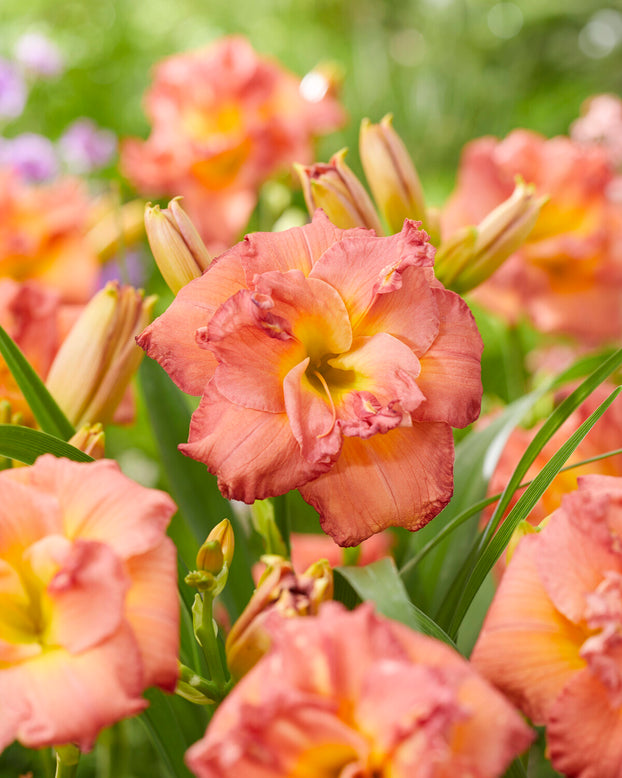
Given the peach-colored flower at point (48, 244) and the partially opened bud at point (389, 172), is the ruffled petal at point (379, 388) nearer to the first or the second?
the partially opened bud at point (389, 172)

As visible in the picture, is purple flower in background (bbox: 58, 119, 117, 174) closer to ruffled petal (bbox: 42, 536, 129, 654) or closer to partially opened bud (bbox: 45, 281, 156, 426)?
partially opened bud (bbox: 45, 281, 156, 426)

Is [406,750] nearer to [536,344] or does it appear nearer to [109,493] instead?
[109,493]

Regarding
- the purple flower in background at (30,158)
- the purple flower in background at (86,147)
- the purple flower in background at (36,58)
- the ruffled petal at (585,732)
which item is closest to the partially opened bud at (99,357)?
the ruffled petal at (585,732)

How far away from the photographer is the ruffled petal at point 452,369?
273 millimetres

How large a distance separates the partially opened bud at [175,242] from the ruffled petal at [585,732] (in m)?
0.20

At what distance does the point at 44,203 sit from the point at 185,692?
44 centimetres

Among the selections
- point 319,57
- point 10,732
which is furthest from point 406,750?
point 319,57

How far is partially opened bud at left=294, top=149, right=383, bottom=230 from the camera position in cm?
33

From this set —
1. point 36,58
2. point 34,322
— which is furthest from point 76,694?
point 36,58

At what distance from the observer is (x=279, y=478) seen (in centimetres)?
26

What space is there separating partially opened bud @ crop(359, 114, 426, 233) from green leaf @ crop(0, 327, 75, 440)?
0.19 meters

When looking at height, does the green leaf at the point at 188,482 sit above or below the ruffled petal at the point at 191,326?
below

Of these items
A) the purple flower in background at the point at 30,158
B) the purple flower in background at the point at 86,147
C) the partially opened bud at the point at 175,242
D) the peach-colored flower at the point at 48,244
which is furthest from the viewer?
the purple flower in background at the point at 86,147

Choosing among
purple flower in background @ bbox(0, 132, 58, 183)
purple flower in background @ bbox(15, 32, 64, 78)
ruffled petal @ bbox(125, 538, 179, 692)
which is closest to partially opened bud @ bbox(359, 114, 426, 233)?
ruffled petal @ bbox(125, 538, 179, 692)
